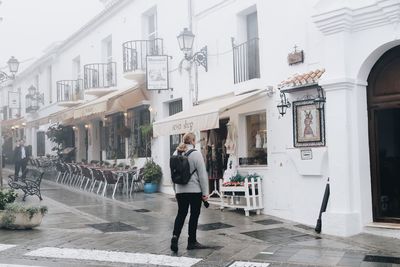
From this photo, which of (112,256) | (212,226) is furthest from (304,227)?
(112,256)

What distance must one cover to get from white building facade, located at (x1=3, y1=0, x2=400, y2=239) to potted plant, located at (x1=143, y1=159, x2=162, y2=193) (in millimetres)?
366

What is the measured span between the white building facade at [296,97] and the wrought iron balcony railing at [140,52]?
149 mm

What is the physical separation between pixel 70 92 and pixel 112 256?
17748mm

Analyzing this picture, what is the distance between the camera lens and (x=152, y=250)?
7.74m

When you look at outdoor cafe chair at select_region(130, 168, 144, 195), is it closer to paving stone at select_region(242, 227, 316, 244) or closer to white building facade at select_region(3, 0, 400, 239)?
white building facade at select_region(3, 0, 400, 239)

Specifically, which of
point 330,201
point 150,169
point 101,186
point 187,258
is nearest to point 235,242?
point 187,258

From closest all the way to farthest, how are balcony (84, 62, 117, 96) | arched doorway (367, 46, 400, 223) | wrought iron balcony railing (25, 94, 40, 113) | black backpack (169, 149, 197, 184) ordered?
black backpack (169, 149, 197, 184)
arched doorway (367, 46, 400, 223)
balcony (84, 62, 117, 96)
wrought iron balcony railing (25, 94, 40, 113)

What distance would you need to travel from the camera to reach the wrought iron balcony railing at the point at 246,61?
1179 cm

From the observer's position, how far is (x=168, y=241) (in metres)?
8.40

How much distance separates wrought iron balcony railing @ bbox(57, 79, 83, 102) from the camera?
22.9 metres

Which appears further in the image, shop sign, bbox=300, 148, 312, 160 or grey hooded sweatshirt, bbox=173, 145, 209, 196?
Result: shop sign, bbox=300, 148, 312, 160

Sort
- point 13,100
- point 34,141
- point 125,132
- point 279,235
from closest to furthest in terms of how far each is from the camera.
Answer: point 279,235 → point 125,132 → point 34,141 → point 13,100

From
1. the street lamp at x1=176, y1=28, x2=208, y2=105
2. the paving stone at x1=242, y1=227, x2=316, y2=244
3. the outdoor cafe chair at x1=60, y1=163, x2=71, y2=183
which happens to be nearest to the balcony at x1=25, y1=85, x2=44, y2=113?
the outdoor cafe chair at x1=60, y1=163, x2=71, y2=183

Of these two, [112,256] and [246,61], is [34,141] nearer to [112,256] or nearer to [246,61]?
[246,61]
